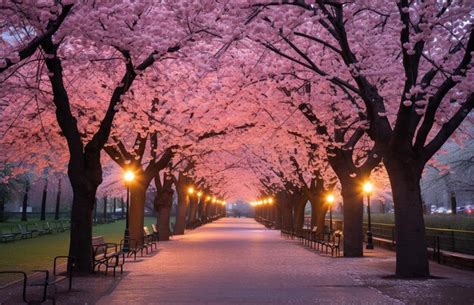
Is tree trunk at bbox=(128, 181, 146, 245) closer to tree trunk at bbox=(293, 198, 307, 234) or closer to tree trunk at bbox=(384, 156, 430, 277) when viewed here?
tree trunk at bbox=(384, 156, 430, 277)

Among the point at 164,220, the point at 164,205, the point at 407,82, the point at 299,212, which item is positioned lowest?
the point at 164,220

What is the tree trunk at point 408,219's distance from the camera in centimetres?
1470

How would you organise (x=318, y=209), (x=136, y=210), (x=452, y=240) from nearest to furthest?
1. (x=452, y=240)
2. (x=136, y=210)
3. (x=318, y=209)

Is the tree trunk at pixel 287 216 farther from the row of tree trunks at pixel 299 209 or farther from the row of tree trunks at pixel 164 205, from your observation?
the row of tree trunks at pixel 164 205

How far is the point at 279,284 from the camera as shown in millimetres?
13969

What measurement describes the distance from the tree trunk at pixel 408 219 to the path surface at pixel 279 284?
24.8 inches

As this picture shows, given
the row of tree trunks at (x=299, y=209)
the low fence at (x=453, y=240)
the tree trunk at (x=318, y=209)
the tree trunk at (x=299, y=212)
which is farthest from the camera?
the tree trunk at (x=299, y=212)

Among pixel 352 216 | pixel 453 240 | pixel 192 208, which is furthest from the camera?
pixel 192 208

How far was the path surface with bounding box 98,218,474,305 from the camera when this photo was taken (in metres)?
11.5

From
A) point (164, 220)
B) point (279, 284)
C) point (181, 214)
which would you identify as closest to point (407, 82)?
point (279, 284)

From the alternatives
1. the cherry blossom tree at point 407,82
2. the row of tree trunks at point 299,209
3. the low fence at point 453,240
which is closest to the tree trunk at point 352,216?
the low fence at point 453,240

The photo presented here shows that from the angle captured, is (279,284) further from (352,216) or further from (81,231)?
(352,216)

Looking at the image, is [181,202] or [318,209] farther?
[181,202]

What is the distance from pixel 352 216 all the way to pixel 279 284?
8889 millimetres
